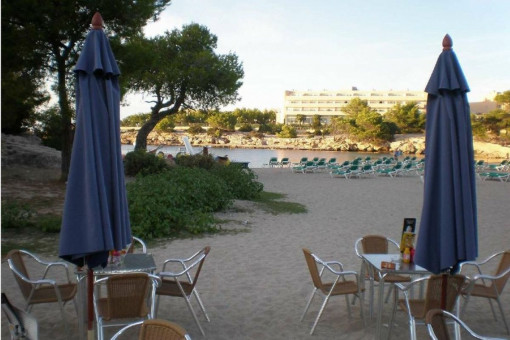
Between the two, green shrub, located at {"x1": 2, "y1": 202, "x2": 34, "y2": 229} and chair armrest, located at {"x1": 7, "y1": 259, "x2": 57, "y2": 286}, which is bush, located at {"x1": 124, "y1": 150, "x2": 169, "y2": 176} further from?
chair armrest, located at {"x1": 7, "y1": 259, "x2": 57, "y2": 286}

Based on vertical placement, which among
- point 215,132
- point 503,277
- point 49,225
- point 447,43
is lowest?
point 49,225

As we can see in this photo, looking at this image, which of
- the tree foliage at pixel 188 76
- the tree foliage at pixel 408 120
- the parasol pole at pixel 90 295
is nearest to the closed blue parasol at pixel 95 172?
the parasol pole at pixel 90 295

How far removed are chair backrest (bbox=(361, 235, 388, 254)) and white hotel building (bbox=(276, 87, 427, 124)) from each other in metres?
106

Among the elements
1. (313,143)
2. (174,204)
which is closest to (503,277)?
(174,204)

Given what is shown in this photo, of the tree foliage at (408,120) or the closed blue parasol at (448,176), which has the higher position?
the tree foliage at (408,120)

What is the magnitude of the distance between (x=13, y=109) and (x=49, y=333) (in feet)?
28.6

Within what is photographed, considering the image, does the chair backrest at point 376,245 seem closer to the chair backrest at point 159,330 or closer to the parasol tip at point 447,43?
the parasol tip at point 447,43

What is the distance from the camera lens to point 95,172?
10.7 feet

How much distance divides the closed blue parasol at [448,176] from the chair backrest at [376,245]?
1.55 metres

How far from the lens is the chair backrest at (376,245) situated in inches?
204

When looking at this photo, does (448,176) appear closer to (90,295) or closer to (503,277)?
(503,277)

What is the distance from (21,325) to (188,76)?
22873 mm

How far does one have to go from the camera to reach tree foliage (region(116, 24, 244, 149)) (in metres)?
24.8

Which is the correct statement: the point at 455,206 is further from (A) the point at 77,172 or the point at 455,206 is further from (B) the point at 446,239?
(A) the point at 77,172
